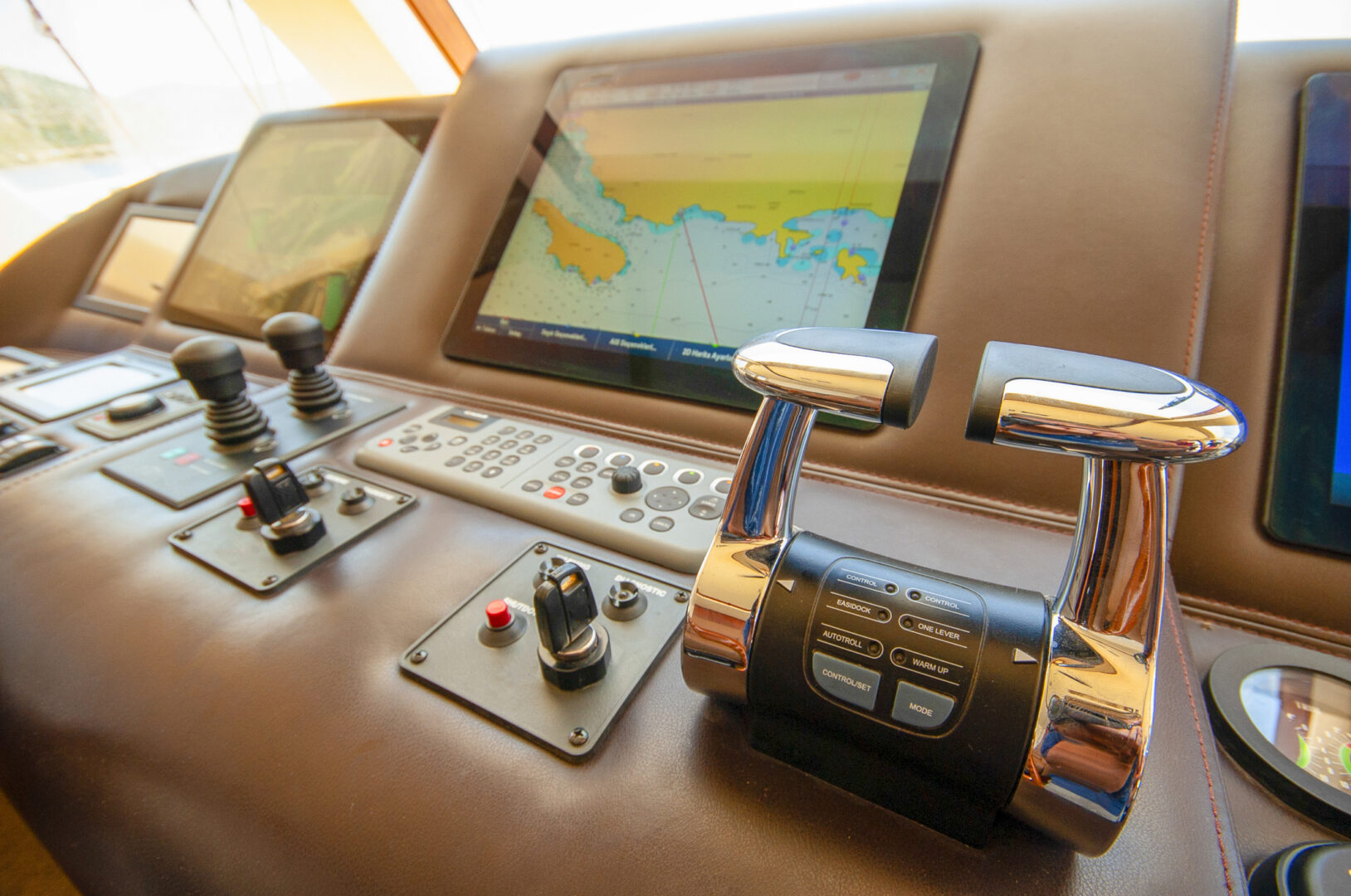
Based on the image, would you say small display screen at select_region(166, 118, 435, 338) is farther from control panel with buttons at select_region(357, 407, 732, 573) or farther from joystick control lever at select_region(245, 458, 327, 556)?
joystick control lever at select_region(245, 458, 327, 556)

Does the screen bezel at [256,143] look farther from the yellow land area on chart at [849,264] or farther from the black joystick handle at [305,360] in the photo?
the yellow land area on chart at [849,264]

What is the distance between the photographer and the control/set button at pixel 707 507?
0.55 metres

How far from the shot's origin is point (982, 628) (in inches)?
11.7

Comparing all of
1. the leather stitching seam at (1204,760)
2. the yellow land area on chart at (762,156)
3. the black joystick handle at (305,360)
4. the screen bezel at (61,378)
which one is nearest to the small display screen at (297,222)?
the screen bezel at (61,378)

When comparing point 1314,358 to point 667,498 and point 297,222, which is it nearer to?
point 667,498

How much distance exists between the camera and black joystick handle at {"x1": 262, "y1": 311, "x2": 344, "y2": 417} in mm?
770

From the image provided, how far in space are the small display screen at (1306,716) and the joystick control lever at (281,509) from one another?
2.70 feet

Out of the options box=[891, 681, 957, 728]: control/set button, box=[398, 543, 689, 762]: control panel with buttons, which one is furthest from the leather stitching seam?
box=[398, 543, 689, 762]: control panel with buttons

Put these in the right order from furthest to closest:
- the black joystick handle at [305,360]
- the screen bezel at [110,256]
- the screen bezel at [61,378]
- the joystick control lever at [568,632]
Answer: the screen bezel at [110,256] → the screen bezel at [61,378] → the black joystick handle at [305,360] → the joystick control lever at [568,632]

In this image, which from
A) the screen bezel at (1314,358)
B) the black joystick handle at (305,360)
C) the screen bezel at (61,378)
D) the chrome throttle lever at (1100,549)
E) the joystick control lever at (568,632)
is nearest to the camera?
the chrome throttle lever at (1100,549)

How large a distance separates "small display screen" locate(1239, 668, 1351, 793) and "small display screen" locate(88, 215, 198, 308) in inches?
88.4

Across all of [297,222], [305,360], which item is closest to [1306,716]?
[305,360]

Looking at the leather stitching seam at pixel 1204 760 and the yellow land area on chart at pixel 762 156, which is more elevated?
the yellow land area on chart at pixel 762 156

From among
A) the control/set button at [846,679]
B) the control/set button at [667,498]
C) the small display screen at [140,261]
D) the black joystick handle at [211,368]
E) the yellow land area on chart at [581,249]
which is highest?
the yellow land area on chart at [581,249]
